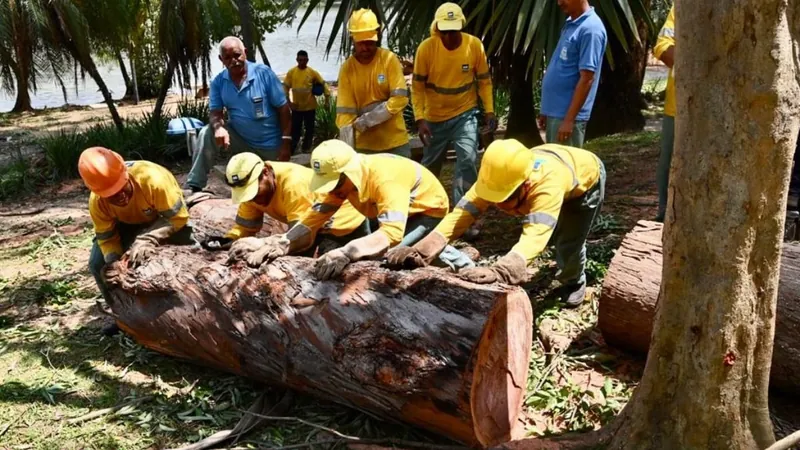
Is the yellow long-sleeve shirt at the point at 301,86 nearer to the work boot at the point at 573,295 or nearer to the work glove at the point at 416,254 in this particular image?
the work boot at the point at 573,295

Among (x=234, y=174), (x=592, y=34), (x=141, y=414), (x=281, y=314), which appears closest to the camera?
(x=281, y=314)

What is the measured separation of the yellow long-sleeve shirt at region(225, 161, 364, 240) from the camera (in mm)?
4301

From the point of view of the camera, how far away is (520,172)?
3.38m

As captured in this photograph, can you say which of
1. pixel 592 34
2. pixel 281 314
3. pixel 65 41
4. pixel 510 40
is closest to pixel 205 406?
pixel 281 314

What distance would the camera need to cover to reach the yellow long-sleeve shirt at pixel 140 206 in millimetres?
4316

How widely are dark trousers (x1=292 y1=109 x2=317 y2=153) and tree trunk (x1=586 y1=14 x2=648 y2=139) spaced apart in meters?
3.72

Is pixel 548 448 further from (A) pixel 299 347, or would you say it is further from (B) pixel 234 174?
(B) pixel 234 174

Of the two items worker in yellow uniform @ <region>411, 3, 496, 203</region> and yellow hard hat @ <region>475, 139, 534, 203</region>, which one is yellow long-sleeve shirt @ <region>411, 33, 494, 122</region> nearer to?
worker in yellow uniform @ <region>411, 3, 496, 203</region>

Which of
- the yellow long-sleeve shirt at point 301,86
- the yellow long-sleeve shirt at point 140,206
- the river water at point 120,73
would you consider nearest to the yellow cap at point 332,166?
the yellow long-sleeve shirt at point 140,206

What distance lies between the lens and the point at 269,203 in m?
4.40

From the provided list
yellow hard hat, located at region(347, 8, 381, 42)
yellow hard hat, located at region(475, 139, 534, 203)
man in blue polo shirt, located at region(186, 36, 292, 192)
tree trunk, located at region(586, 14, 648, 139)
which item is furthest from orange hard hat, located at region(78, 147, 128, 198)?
tree trunk, located at region(586, 14, 648, 139)

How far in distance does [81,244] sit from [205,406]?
3627mm

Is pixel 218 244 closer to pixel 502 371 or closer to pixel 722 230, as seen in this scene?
pixel 502 371

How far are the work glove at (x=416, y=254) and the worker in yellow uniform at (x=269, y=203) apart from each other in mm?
891
